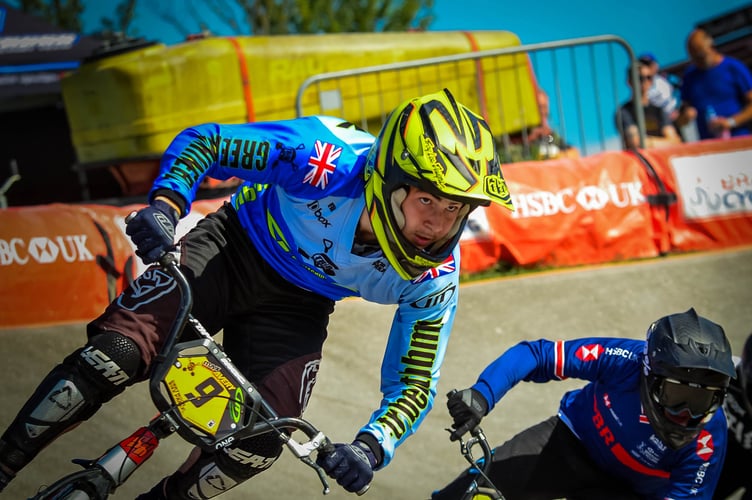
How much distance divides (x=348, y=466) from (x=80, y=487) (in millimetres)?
943

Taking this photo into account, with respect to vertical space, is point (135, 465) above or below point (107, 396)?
below

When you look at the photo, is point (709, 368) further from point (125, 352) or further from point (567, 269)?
point (567, 269)

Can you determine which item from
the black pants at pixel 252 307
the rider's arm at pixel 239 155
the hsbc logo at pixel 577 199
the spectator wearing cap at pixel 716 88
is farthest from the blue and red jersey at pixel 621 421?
the spectator wearing cap at pixel 716 88

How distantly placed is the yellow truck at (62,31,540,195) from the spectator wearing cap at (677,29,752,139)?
2.15 metres

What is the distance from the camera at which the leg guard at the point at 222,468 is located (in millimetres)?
3350

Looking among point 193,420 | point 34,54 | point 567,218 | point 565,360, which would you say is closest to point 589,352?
point 565,360

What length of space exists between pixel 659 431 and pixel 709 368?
0.43m

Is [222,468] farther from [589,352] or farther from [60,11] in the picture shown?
[60,11]

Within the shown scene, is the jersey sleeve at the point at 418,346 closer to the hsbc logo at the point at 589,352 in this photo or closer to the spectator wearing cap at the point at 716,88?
the hsbc logo at the point at 589,352

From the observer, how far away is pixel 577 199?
8.20m

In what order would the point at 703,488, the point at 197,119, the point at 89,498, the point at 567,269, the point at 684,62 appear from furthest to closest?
the point at 684,62, the point at 197,119, the point at 567,269, the point at 703,488, the point at 89,498

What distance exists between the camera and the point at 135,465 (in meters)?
3.15

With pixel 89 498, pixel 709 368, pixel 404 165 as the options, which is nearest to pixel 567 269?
pixel 709 368

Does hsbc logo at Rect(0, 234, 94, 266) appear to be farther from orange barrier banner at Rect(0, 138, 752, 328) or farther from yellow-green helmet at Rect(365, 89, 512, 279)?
yellow-green helmet at Rect(365, 89, 512, 279)
